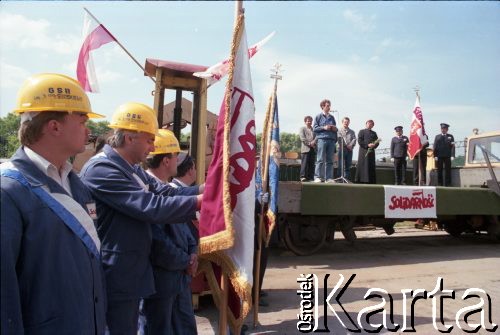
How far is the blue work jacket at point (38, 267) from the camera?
1.28m

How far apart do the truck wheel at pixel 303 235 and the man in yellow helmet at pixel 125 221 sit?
5.48 meters

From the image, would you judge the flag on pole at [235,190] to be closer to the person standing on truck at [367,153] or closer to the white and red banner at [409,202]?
the white and red banner at [409,202]

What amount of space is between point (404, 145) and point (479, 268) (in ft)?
13.8

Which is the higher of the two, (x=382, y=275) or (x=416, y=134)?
(x=416, y=134)

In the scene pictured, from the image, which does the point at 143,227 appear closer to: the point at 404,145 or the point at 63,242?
the point at 63,242

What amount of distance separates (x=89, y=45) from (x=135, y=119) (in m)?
2.80

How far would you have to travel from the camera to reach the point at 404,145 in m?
10.4

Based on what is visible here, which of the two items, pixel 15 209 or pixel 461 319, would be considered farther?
pixel 461 319

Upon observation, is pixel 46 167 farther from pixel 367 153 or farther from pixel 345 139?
pixel 367 153

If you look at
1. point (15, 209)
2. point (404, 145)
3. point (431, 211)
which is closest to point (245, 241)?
point (15, 209)

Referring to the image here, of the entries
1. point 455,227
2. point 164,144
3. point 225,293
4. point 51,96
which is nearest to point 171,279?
point 225,293

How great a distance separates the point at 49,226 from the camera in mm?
1415

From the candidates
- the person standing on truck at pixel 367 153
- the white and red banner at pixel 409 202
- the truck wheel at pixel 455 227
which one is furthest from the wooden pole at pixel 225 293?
the truck wheel at pixel 455 227
